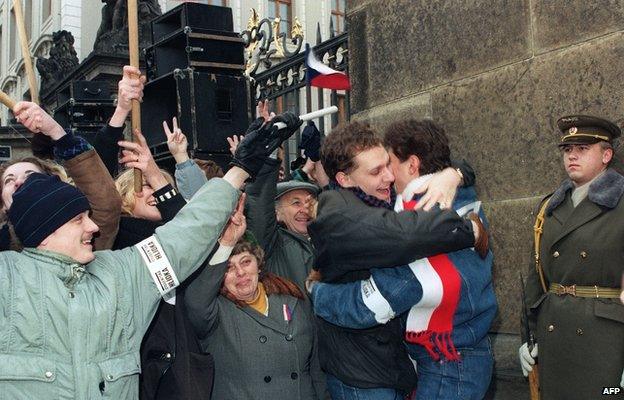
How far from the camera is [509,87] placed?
4.17 m

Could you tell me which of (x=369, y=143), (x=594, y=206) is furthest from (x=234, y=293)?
(x=594, y=206)

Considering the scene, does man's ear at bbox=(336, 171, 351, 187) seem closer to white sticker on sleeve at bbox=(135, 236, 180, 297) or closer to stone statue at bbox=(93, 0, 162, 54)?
white sticker on sleeve at bbox=(135, 236, 180, 297)

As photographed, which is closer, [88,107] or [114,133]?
[114,133]

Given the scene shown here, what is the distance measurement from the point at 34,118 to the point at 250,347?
130 cm

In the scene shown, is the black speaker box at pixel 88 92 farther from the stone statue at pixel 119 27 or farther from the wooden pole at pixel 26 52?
the stone statue at pixel 119 27

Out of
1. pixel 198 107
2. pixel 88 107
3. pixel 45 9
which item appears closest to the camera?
pixel 198 107

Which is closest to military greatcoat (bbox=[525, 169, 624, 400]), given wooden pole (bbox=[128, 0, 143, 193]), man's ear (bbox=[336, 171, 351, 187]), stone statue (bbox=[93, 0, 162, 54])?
man's ear (bbox=[336, 171, 351, 187])

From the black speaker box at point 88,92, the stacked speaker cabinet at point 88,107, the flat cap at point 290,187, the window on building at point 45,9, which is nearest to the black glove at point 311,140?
the flat cap at point 290,187

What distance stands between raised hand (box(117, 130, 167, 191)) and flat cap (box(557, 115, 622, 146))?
1.84 m

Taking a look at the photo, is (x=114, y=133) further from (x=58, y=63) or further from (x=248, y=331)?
(x=58, y=63)

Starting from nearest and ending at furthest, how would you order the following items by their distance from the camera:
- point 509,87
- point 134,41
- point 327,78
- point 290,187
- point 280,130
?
1. point 280,130
2. point 134,41
3. point 509,87
4. point 290,187
5. point 327,78

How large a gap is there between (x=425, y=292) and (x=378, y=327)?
11.3 inches

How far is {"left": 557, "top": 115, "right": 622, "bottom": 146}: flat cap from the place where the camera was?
3488mm

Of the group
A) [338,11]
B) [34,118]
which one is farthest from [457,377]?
[338,11]
